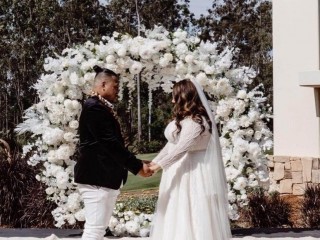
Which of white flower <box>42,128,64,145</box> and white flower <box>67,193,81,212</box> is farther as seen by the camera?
white flower <box>67,193,81,212</box>

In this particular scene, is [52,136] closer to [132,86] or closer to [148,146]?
[132,86]

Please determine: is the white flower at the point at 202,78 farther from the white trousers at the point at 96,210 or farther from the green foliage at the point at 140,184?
the green foliage at the point at 140,184

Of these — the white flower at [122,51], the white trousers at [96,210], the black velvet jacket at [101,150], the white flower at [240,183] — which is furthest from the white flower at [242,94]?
the white trousers at [96,210]

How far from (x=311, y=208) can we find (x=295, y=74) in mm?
3656

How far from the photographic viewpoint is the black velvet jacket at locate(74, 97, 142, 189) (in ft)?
19.0

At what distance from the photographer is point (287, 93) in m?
13.2

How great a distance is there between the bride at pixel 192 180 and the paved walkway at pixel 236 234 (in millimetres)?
2233

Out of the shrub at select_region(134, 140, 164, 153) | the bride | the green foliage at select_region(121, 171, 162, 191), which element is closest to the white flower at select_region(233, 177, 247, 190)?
the bride

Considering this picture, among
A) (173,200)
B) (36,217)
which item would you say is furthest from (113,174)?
(36,217)

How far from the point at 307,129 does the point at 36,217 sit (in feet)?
17.4

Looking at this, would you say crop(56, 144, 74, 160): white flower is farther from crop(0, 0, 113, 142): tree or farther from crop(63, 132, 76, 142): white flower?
crop(0, 0, 113, 142): tree

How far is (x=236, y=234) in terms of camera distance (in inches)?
342

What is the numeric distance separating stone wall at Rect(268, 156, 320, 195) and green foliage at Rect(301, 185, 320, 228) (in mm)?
1840

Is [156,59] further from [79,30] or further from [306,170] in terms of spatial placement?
[79,30]
